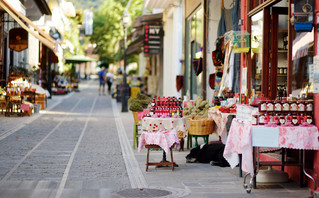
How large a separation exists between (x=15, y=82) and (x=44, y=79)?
1430 centimetres

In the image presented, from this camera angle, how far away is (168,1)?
26.8 meters

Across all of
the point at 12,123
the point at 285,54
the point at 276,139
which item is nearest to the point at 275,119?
the point at 276,139

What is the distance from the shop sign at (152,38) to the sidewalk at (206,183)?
790 inches

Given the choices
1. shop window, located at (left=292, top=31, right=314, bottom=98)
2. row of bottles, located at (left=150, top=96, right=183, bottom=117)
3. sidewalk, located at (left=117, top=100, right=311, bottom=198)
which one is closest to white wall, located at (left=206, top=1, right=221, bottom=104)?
row of bottles, located at (left=150, top=96, right=183, bottom=117)

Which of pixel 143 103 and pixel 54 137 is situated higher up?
pixel 143 103

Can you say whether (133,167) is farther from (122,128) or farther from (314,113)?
(122,128)

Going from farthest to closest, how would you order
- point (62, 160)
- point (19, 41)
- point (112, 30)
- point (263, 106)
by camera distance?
point (112, 30) → point (19, 41) → point (62, 160) → point (263, 106)

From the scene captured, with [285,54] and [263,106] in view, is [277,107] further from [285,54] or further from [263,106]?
[285,54]

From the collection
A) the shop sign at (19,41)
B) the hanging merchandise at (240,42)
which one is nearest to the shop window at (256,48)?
the hanging merchandise at (240,42)

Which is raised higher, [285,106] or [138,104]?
[285,106]

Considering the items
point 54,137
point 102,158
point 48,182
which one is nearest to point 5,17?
point 54,137

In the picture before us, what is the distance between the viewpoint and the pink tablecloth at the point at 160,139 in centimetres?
1045

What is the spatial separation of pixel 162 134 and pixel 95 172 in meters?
1.48

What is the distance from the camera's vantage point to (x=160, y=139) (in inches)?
412
